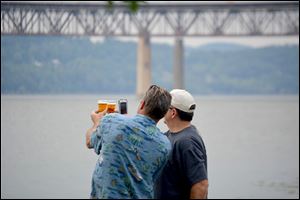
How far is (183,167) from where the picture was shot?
221 inches

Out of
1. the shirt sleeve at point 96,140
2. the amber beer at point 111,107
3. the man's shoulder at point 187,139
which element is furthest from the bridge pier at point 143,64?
the shirt sleeve at point 96,140

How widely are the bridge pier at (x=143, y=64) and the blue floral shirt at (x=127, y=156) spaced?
3055 inches

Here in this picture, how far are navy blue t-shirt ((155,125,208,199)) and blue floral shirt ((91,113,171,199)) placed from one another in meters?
0.29

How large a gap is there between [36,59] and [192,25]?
39.4 meters

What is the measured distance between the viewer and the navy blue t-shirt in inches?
219

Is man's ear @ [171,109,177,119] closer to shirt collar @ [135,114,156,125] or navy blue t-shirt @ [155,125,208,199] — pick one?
navy blue t-shirt @ [155,125,208,199]

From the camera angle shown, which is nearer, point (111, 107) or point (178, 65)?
point (111, 107)

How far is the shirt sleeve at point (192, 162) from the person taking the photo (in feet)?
18.3

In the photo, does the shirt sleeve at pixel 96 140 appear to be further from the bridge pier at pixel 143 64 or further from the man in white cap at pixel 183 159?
the bridge pier at pixel 143 64

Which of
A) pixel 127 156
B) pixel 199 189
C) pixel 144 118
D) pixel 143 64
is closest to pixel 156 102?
pixel 144 118

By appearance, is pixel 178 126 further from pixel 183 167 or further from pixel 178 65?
pixel 178 65

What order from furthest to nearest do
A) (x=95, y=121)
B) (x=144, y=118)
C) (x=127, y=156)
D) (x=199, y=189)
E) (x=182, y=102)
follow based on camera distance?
(x=182, y=102) → (x=199, y=189) → (x=95, y=121) → (x=144, y=118) → (x=127, y=156)

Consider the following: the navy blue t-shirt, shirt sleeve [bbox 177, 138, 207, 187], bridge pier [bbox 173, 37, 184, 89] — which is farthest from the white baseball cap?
bridge pier [bbox 173, 37, 184, 89]

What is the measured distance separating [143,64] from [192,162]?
8032cm
